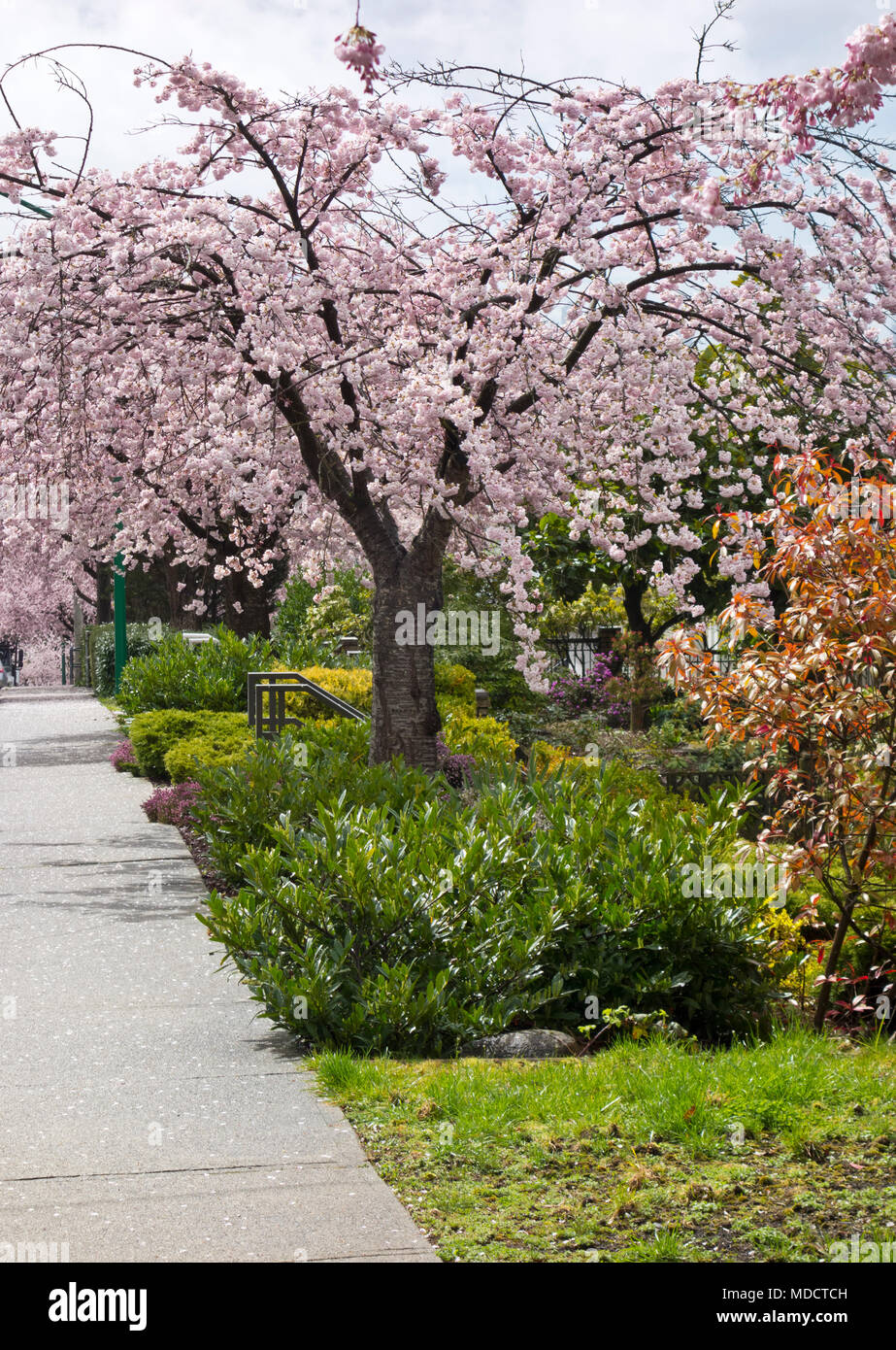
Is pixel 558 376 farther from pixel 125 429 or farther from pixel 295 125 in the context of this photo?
pixel 125 429

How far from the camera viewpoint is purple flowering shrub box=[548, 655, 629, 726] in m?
20.7

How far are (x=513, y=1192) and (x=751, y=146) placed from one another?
7.91 meters

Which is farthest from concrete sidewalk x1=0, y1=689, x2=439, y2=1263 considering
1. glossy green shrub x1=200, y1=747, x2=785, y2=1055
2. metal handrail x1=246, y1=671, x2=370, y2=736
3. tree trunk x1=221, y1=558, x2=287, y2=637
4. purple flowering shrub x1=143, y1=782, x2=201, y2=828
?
tree trunk x1=221, y1=558, x2=287, y2=637

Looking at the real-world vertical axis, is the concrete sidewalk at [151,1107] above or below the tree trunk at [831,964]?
below

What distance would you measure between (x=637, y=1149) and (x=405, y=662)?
7.32 meters

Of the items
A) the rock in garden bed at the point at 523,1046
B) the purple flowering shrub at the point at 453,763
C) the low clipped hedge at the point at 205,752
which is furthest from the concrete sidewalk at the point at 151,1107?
the purple flowering shrub at the point at 453,763

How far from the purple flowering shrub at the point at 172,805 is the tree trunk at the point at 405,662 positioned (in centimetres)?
199

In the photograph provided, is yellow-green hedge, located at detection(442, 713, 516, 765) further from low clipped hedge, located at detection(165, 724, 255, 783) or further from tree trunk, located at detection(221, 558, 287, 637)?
tree trunk, located at detection(221, 558, 287, 637)

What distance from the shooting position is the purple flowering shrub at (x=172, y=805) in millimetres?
12742

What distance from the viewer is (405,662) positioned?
38.9 feet

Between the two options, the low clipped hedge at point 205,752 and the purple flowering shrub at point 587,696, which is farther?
the purple flowering shrub at point 587,696

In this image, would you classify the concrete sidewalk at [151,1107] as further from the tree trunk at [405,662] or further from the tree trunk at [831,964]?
the tree trunk at [831,964]

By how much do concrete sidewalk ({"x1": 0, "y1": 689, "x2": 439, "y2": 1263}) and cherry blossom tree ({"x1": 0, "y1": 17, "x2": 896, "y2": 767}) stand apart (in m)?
3.80
